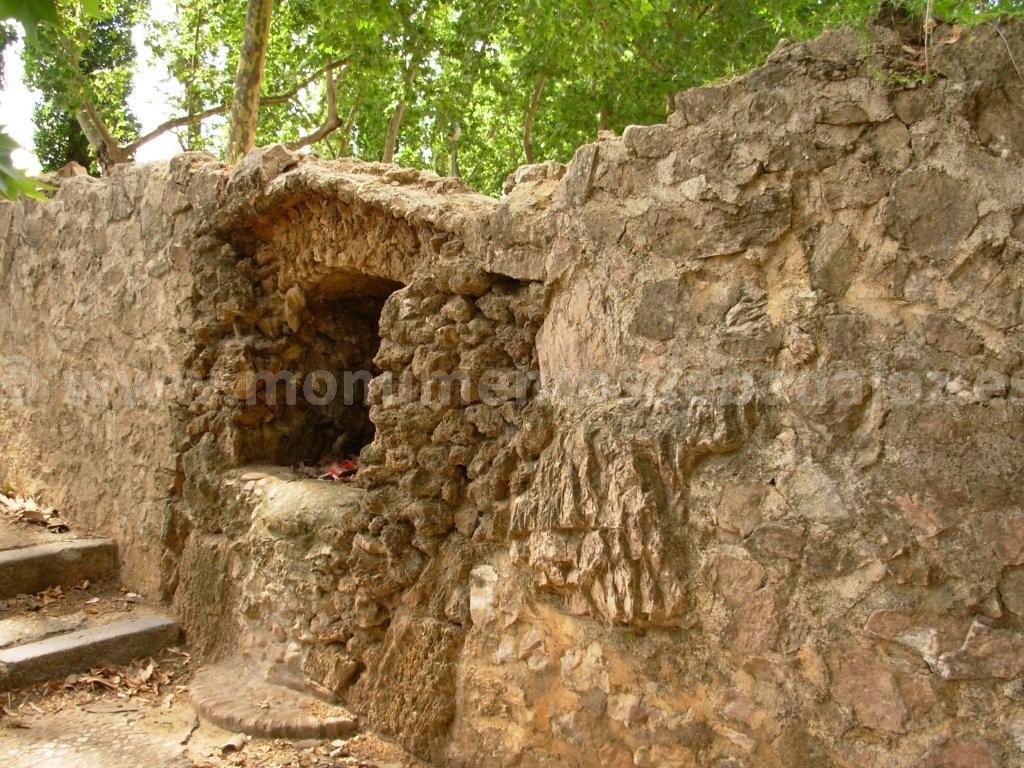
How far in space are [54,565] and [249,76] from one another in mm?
4626

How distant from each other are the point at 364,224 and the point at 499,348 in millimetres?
884

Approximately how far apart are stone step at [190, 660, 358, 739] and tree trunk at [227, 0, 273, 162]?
4.99 metres

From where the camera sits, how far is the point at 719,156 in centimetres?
273

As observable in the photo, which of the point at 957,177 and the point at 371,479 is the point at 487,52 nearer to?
the point at 371,479

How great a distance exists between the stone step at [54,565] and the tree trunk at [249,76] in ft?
13.0

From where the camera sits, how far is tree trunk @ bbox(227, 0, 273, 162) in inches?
305

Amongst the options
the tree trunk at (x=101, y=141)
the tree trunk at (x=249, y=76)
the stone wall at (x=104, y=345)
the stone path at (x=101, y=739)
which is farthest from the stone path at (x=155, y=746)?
the tree trunk at (x=101, y=141)

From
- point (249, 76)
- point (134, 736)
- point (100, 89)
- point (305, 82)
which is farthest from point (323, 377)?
point (100, 89)

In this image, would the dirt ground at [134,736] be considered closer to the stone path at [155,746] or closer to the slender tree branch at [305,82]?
the stone path at [155,746]

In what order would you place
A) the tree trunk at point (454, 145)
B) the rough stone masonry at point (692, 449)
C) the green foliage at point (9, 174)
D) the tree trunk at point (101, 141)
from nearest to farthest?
the green foliage at point (9, 174) < the rough stone masonry at point (692, 449) < the tree trunk at point (101, 141) < the tree trunk at point (454, 145)

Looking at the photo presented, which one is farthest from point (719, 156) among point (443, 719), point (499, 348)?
point (443, 719)

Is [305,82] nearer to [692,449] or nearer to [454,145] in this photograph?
[454,145]

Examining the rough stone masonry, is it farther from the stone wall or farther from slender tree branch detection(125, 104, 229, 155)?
slender tree branch detection(125, 104, 229, 155)

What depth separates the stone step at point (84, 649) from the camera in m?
3.89
